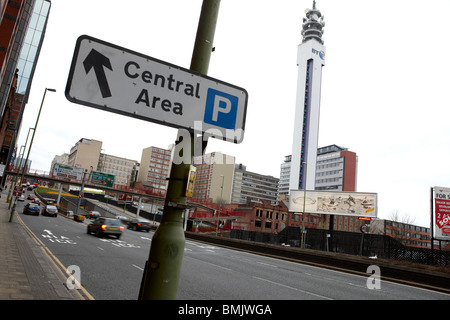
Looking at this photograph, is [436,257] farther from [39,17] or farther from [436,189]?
[39,17]

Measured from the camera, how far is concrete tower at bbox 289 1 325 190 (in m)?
110

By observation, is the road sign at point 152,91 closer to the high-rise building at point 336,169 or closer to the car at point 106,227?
the car at point 106,227

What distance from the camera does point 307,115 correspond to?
4466 inches

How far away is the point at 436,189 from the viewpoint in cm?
2322

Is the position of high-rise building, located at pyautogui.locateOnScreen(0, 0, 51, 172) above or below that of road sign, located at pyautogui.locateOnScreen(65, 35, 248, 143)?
above

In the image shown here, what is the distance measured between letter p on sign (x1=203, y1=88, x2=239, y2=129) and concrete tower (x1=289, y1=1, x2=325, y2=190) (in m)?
104

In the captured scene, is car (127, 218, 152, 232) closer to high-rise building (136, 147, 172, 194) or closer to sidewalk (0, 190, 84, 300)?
sidewalk (0, 190, 84, 300)

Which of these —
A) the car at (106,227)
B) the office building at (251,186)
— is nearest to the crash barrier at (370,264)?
the car at (106,227)

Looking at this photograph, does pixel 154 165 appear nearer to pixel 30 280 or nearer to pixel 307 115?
pixel 307 115

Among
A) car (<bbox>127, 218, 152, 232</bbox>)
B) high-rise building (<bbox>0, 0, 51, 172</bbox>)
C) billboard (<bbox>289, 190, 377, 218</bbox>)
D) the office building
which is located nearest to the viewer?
high-rise building (<bbox>0, 0, 51, 172</bbox>)

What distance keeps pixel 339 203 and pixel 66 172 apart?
49.8 m

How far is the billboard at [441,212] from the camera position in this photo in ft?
74.4

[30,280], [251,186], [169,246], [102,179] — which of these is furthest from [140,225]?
[251,186]

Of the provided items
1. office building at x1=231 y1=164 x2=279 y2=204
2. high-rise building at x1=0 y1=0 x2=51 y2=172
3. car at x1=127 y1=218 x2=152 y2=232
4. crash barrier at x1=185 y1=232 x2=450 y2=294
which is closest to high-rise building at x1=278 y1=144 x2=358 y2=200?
office building at x1=231 y1=164 x2=279 y2=204
